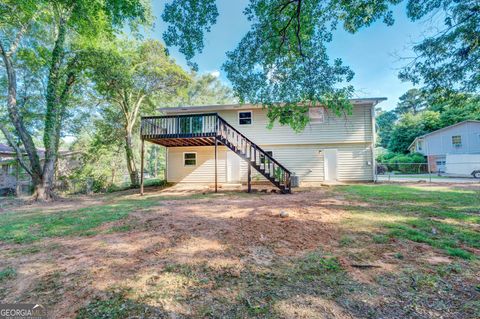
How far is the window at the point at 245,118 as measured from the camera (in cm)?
1380

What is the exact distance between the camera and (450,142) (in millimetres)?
22484

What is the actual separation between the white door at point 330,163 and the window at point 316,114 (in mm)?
2049

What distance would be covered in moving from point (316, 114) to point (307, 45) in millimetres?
7149

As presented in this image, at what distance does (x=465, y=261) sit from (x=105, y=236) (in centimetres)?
585

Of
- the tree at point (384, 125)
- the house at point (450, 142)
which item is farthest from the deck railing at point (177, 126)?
the tree at point (384, 125)

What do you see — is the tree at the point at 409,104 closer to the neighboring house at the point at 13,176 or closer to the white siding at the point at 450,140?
the white siding at the point at 450,140

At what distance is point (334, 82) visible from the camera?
22.5 ft

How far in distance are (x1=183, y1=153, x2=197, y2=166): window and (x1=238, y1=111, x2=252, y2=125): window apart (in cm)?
384

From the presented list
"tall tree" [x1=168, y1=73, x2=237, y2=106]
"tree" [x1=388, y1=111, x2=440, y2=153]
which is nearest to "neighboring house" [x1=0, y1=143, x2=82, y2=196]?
"tall tree" [x1=168, y1=73, x2=237, y2=106]

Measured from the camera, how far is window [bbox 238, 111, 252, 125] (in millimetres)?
13805

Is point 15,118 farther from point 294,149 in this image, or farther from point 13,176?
point 294,149

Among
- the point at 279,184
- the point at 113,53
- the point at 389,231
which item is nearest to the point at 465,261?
the point at 389,231

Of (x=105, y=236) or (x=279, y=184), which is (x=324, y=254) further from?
(x=279, y=184)

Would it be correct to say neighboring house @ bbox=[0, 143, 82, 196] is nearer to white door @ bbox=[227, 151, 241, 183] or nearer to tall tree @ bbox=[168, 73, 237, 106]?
white door @ bbox=[227, 151, 241, 183]
